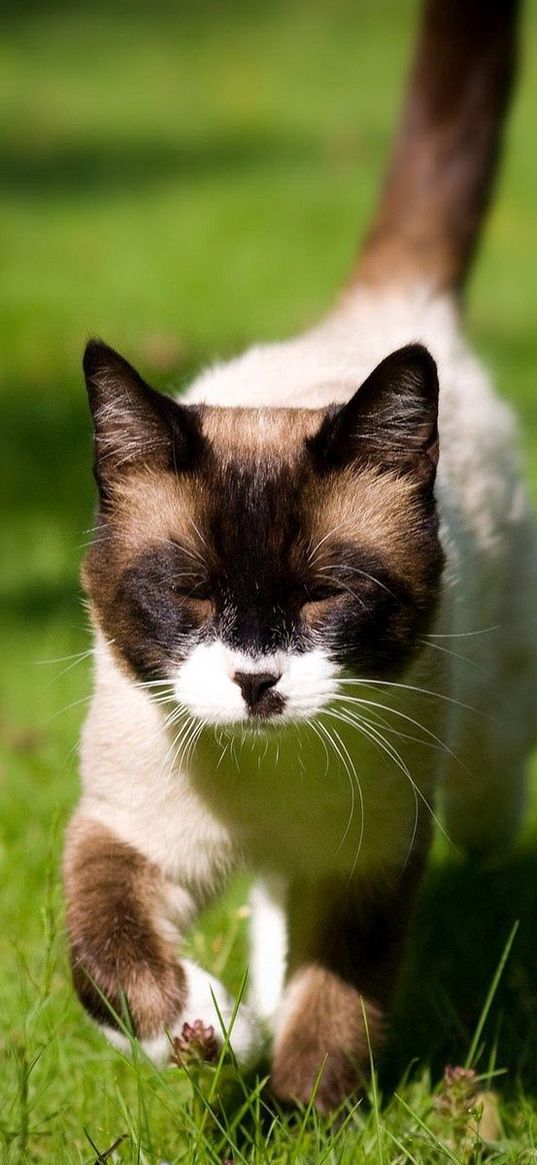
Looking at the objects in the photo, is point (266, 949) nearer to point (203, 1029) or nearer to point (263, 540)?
point (203, 1029)

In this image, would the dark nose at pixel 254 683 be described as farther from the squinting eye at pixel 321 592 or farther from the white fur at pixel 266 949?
the white fur at pixel 266 949

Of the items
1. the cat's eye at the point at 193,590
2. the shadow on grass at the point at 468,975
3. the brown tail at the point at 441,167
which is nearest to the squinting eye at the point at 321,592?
the cat's eye at the point at 193,590

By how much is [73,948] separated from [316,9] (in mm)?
15139

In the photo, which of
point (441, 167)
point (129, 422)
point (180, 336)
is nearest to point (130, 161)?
point (180, 336)

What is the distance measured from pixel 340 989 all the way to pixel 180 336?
16.3 ft

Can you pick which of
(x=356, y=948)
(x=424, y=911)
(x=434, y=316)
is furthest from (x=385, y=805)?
(x=434, y=316)

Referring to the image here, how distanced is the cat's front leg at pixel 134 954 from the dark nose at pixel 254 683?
0.49 m

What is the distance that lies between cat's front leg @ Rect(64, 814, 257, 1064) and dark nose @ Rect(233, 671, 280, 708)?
1.59 ft

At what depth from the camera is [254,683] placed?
2084 millimetres

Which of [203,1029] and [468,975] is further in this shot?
[468,975]

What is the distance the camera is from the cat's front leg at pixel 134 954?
2311 mm

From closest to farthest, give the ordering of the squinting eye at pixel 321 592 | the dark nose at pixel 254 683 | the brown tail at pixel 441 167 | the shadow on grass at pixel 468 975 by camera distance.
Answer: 1. the dark nose at pixel 254 683
2. the squinting eye at pixel 321 592
3. the shadow on grass at pixel 468 975
4. the brown tail at pixel 441 167

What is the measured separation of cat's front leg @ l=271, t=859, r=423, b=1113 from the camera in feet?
8.18

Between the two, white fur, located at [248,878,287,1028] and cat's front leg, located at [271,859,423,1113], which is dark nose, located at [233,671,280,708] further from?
white fur, located at [248,878,287,1028]
